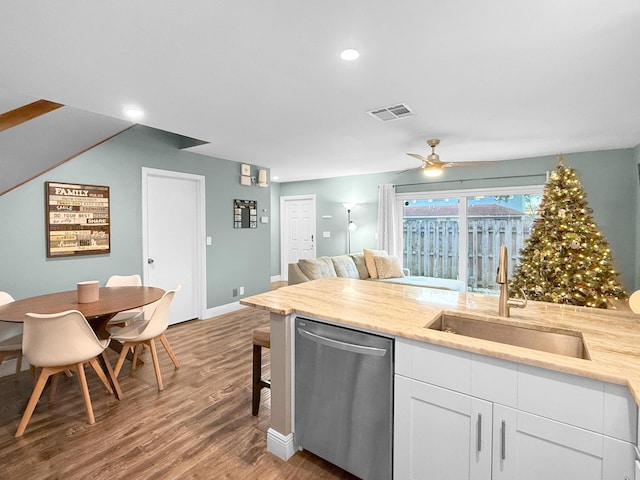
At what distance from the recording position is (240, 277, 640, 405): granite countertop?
1.13m

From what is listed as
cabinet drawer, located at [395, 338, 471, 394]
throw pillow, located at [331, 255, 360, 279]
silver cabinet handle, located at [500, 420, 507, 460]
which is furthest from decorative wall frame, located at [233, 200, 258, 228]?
silver cabinet handle, located at [500, 420, 507, 460]

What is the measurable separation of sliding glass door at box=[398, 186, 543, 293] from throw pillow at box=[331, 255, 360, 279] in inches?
51.4

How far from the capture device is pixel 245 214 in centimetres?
530

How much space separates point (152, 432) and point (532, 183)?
18.0 ft

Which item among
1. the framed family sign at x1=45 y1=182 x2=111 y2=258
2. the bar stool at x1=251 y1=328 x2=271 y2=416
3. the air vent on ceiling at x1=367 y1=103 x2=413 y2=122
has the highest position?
the air vent on ceiling at x1=367 y1=103 x2=413 y2=122

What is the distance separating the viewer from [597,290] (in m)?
3.56

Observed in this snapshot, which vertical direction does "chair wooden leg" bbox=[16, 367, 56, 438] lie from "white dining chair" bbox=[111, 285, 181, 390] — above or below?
below

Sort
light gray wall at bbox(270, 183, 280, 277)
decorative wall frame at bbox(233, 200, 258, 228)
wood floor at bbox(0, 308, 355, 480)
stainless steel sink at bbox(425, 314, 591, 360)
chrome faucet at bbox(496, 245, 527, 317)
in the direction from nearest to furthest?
stainless steel sink at bbox(425, 314, 591, 360) → chrome faucet at bbox(496, 245, 527, 317) → wood floor at bbox(0, 308, 355, 480) → decorative wall frame at bbox(233, 200, 258, 228) → light gray wall at bbox(270, 183, 280, 277)

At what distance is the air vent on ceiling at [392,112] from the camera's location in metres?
2.73

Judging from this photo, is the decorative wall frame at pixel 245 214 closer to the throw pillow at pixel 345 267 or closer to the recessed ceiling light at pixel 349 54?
the throw pillow at pixel 345 267

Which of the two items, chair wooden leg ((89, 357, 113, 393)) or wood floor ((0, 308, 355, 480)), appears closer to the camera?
wood floor ((0, 308, 355, 480))

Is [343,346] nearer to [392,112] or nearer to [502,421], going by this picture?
[502,421]

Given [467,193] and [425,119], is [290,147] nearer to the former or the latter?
[425,119]

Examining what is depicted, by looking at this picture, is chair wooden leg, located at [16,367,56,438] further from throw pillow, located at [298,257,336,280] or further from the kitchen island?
throw pillow, located at [298,257,336,280]
